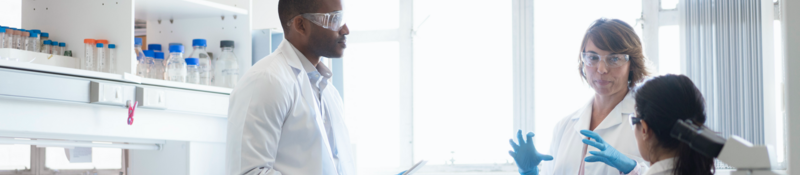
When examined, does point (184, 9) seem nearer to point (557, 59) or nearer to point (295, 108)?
point (295, 108)

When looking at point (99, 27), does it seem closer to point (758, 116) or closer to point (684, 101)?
point (684, 101)

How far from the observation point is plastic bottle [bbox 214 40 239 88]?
2.12 m

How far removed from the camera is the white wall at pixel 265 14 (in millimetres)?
3277

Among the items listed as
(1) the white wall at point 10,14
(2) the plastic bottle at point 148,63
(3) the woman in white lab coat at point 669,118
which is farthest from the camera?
(1) the white wall at point 10,14

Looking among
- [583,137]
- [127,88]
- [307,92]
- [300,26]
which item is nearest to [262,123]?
[307,92]

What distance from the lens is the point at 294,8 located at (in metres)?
1.41

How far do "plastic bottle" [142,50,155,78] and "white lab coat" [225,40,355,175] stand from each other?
753 millimetres

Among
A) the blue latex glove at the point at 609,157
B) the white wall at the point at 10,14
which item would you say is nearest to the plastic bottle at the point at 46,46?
the white wall at the point at 10,14

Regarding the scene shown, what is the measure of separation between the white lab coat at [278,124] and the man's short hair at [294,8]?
65mm

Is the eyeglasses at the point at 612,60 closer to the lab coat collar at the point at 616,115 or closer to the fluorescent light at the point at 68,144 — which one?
the lab coat collar at the point at 616,115

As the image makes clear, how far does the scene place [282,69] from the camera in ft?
4.19

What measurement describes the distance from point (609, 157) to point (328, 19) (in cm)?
77

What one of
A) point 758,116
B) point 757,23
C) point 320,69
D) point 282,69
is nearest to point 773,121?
point 758,116

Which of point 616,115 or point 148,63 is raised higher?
point 148,63
